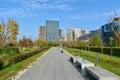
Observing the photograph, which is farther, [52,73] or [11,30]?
[11,30]

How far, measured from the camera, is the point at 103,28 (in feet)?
504

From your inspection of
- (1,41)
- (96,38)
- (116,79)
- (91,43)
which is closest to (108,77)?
(116,79)

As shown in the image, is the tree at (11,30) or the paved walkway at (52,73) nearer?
the paved walkway at (52,73)

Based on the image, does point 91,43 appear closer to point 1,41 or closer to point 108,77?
point 1,41

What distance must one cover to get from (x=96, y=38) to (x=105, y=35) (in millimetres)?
50851

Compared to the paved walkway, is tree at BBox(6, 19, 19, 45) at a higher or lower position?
higher

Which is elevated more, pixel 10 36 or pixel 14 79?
pixel 10 36

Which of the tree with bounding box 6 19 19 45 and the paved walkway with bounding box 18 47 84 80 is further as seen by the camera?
the tree with bounding box 6 19 19 45

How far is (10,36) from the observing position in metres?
46.2

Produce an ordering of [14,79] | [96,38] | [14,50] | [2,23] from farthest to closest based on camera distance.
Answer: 1. [96,38]
2. [14,50]
3. [2,23]
4. [14,79]

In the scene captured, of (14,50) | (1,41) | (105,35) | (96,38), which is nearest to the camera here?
(1,41)

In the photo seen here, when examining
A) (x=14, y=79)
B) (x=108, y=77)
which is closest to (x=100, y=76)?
(x=108, y=77)

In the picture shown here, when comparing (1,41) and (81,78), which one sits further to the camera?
(1,41)

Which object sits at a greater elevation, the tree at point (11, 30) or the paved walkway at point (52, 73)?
the tree at point (11, 30)
